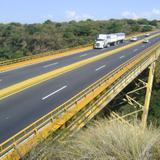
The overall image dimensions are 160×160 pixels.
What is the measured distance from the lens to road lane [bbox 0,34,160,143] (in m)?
17.0

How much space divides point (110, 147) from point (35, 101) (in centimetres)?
1141

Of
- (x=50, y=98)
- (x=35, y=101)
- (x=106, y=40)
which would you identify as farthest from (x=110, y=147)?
(x=106, y=40)

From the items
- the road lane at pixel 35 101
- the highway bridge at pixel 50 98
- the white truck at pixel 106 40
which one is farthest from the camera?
the white truck at pixel 106 40

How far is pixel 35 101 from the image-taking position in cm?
2167

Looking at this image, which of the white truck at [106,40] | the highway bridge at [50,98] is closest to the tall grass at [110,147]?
the highway bridge at [50,98]

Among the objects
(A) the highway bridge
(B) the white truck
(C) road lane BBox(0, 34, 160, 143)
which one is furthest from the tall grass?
(B) the white truck

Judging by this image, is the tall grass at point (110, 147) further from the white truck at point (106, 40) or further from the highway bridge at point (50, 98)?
the white truck at point (106, 40)

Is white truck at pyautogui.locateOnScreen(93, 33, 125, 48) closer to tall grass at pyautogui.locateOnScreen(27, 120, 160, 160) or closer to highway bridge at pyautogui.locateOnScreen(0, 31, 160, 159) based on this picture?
highway bridge at pyautogui.locateOnScreen(0, 31, 160, 159)

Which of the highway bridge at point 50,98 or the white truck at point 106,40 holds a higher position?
the highway bridge at point 50,98

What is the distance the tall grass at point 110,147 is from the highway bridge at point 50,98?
125 cm

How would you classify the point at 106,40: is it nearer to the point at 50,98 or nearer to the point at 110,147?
the point at 50,98

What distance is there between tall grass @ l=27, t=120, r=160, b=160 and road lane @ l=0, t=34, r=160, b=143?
4.15 metres

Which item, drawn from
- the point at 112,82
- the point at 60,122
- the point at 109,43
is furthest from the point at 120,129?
the point at 109,43

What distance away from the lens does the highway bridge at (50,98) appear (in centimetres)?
1500
